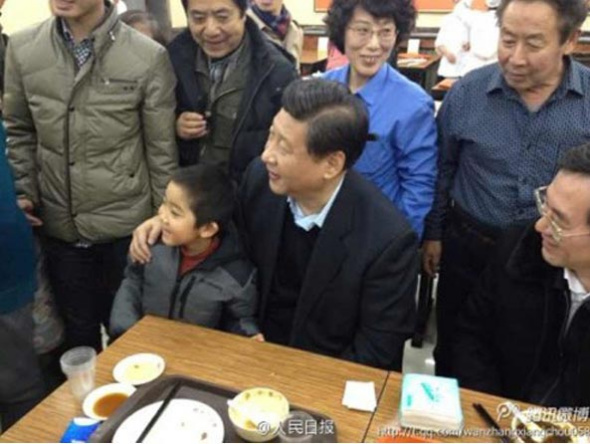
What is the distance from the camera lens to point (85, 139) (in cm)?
184

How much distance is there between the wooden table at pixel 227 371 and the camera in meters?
1.17

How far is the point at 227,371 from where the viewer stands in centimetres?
133

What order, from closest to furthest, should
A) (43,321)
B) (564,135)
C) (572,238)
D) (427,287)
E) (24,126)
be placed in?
(572,238) → (564,135) → (24,126) → (43,321) → (427,287)

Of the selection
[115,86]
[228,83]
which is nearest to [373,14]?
[228,83]

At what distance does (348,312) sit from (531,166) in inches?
30.4

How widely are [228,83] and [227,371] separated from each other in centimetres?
105

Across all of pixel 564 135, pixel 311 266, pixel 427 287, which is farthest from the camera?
pixel 427 287

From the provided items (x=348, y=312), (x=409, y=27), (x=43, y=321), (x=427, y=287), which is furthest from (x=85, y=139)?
(x=427, y=287)

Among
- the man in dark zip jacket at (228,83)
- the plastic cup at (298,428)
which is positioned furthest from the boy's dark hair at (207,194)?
the plastic cup at (298,428)

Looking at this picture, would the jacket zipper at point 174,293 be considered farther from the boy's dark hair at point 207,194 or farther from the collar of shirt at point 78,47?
the collar of shirt at point 78,47

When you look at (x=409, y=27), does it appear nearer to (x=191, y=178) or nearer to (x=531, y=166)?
(x=531, y=166)

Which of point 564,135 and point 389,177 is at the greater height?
point 564,135

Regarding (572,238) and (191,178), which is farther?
(191,178)

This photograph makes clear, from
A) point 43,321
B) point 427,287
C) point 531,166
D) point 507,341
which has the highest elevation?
point 531,166
